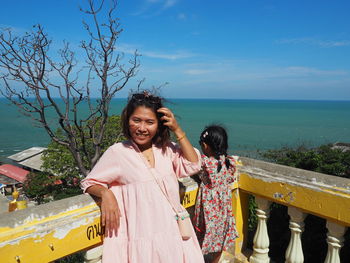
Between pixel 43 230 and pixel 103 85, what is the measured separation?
10333mm

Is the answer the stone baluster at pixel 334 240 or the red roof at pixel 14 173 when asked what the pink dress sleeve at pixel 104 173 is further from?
the red roof at pixel 14 173

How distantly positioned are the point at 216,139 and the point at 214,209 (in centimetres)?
60

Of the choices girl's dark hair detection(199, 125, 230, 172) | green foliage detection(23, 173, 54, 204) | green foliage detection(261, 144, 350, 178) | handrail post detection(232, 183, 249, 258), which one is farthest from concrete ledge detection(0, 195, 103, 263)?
green foliage detection(23, 173, 54, 204)

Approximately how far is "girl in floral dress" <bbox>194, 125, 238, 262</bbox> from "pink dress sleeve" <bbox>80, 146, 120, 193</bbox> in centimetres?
92

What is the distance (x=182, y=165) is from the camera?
1902 millimetres

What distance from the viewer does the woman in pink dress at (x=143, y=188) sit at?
1.62 meters

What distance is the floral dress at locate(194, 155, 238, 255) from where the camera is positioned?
2348 mm

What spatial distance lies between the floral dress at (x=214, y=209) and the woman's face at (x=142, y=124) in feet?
2.36

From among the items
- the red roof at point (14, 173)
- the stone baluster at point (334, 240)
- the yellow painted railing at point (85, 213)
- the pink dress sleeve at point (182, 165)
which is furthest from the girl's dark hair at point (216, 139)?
the red roof at point (14, 173)

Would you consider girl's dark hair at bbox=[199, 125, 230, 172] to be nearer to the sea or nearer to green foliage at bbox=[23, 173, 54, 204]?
the sea

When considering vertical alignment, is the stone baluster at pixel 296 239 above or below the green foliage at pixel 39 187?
above

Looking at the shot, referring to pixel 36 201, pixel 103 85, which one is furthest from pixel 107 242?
pixel 36 201

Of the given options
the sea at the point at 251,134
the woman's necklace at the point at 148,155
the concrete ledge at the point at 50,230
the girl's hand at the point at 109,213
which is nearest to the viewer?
the concrete ledge at the point at 50,230

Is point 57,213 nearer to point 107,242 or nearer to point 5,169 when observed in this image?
point 107,242
